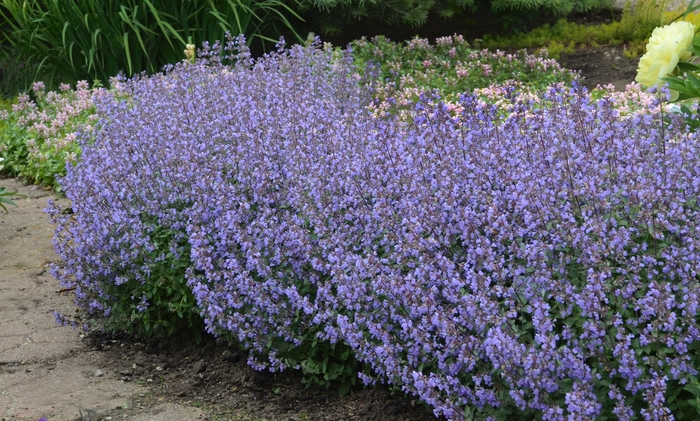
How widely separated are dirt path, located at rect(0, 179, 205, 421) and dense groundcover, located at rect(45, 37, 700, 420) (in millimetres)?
281

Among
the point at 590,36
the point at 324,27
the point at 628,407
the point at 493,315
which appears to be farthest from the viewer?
the point at 590,36

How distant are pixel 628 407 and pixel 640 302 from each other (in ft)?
0.93

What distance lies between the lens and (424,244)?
2.75 meters

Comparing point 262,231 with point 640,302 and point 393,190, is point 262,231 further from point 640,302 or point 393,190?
point 640,302

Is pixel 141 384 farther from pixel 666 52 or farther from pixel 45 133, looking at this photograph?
pixel 45 133

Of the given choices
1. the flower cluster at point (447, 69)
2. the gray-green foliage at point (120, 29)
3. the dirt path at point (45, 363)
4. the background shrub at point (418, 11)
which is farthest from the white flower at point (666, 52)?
the background shrub at point (418, 11)

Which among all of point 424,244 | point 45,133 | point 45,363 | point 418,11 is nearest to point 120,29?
point 45,133

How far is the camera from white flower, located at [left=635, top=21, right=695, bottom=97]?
2.95 meters

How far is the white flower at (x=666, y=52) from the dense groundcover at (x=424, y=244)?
15 cm

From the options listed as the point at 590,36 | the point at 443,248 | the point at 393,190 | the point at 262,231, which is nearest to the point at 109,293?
the point at 262,231

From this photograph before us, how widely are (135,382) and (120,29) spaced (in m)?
5.14

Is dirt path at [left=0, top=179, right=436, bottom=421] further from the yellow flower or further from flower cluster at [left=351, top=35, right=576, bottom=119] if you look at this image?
flower cluster at [left=351, top=35, right=576, bottom=119]

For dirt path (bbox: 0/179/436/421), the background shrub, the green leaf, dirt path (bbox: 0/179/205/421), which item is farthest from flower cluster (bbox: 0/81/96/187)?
the green leaf

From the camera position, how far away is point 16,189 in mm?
6750
